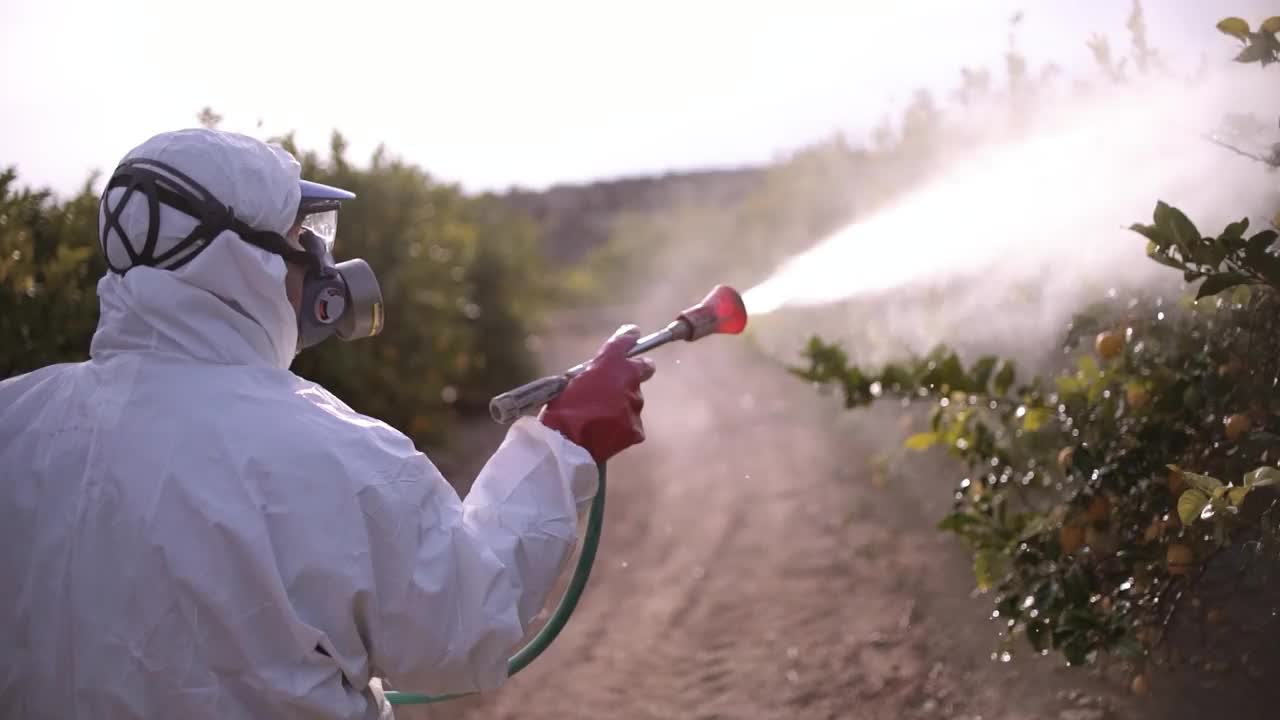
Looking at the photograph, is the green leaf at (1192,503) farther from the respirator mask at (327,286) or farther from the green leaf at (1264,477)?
the respirator mask at (327,286)

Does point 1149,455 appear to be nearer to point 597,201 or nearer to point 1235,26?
point 1235,26

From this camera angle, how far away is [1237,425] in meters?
3.05

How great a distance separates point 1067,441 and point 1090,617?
705 millimetres

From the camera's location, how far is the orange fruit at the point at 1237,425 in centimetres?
305

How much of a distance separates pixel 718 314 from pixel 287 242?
45.5 inches

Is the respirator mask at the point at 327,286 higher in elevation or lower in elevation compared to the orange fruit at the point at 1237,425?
higher

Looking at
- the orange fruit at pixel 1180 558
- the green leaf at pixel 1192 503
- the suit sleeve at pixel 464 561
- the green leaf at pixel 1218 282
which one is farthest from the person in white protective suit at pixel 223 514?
the orange fruit at pixel 1180 558

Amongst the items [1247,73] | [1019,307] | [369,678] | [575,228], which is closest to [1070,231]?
[1019,307]

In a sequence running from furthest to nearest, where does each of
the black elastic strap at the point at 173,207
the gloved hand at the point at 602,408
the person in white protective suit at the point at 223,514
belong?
1. the gloved hand at the point at 602,408
2. the black elastic strap at the point at 173,207
3. the person in white protective suit at the point at 223,514

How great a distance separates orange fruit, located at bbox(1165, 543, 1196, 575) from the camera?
3.17 m

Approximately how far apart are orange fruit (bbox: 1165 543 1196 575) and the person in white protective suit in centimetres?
171

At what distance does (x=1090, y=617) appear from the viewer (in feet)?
10.6

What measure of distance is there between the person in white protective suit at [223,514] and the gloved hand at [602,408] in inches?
5.9

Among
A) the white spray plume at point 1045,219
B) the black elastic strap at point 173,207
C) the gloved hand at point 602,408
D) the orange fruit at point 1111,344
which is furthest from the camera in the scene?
the white spray plume at point 1045,219
